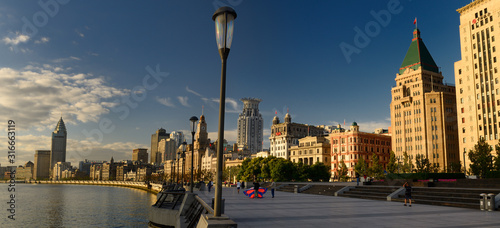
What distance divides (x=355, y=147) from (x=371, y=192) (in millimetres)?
88009

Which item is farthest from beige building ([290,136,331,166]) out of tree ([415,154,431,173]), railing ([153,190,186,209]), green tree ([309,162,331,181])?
railing ([153,190,186,209])

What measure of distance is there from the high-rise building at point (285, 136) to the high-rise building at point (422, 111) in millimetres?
46315

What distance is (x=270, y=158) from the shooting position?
10212cm

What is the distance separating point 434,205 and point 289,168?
68762 millimetres

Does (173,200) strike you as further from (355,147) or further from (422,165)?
(355,147)

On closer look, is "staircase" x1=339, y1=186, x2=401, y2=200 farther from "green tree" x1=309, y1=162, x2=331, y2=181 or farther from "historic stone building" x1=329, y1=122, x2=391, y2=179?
"historic stone building" x1=329, y1=122, x2=391, y2=179

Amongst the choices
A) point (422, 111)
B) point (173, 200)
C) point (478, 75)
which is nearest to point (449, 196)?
point (173, 200)

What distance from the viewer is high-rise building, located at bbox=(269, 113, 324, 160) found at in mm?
158637

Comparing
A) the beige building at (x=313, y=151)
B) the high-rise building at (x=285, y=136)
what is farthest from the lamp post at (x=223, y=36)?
the high-rise building at (x=285, y=136)

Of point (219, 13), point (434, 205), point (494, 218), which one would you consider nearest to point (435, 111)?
point (434, 205)

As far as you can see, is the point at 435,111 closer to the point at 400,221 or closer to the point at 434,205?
the point at 434,205

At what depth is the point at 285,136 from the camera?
159 m

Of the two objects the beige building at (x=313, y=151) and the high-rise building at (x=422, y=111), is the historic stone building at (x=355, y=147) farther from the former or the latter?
the high-rise building at (x=422, y=111)

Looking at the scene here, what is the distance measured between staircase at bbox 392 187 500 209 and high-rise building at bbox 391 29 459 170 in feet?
295
